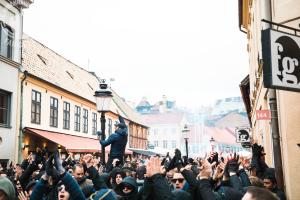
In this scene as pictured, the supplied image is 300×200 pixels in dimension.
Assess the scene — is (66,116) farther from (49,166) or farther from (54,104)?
(49,166)

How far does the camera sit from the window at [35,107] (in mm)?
23469

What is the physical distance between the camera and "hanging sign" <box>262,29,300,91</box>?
5297 mm

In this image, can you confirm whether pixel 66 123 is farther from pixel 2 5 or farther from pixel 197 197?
pixel 197 197

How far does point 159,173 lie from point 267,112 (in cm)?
455

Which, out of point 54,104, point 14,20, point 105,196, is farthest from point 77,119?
point 105,196

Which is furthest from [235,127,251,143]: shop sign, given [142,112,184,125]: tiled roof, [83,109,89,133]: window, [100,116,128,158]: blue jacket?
[142,112,184,125]: tiled roof

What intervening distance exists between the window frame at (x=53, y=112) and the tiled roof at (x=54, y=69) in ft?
3.69

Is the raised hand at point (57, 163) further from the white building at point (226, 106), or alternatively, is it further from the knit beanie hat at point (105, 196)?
the white building at point (226, 106)

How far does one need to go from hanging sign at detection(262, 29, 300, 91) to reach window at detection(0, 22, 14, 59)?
57.9 feet

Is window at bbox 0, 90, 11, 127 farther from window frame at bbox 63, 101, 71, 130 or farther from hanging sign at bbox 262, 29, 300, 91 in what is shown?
hanging sign at bbox 262, 29, 300, 91

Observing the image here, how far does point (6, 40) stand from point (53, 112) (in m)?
7.01

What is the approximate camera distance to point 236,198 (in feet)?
16.9

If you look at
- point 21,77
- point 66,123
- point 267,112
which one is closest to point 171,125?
point 66,123

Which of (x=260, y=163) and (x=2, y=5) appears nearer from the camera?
(x=260, y=163)
